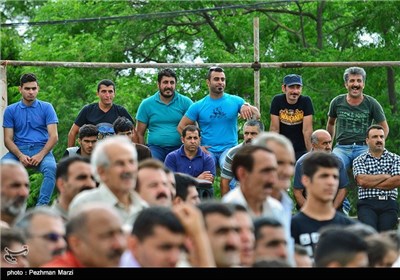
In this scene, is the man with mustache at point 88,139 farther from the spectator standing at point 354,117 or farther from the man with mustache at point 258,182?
the man with mustache at point 258,182

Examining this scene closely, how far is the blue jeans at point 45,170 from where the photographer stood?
41.6 feet

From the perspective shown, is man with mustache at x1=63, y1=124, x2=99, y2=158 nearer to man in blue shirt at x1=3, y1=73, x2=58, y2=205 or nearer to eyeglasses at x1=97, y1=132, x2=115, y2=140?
eyeglasses at x1=97, y1=132, x2=115, y2=140

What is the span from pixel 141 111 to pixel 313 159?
14.6 ft

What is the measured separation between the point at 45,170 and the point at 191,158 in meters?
1.51

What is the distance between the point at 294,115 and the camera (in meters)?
13.4

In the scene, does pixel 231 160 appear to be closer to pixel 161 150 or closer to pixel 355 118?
pixel 161 150

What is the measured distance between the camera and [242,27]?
2642cm

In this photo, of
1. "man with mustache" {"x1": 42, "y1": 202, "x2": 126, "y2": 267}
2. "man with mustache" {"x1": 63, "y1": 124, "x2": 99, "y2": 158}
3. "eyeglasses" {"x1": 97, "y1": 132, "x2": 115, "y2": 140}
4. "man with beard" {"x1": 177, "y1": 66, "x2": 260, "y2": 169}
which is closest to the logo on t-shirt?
"eyeglasses" {"x1": 97, "y1": 132, "x2": 115, "y2": 140}

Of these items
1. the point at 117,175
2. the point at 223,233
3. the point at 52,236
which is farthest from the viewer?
the point at 117,175

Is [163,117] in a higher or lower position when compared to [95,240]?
higher

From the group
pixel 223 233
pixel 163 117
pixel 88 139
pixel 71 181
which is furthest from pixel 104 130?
pixel 223 233

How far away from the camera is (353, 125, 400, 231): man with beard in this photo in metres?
12.3

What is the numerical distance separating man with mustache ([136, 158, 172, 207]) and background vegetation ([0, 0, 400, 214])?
12.7 meters
